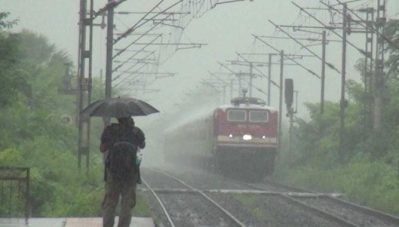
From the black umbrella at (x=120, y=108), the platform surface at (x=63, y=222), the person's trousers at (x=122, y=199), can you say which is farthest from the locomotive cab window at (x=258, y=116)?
the person's trousers at (x=122, y=199)

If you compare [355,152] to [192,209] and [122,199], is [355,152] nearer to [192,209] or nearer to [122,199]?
[192,209]

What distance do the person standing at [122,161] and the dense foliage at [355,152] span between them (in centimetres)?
1345

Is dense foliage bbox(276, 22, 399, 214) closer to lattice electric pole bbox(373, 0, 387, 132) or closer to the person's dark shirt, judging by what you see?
lattice electric pole bbox(373, 0, 387, 132)

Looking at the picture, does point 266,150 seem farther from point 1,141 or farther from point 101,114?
point 101,114

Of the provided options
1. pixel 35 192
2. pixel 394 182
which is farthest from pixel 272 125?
pixel 35 192

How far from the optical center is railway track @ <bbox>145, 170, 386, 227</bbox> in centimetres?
2208

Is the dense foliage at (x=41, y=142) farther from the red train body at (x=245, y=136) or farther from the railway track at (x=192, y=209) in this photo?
the red train body at (x=245, y=136)

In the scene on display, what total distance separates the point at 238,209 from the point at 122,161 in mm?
11505

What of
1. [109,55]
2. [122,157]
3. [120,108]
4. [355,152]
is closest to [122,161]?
[122,157]

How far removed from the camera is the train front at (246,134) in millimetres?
42156

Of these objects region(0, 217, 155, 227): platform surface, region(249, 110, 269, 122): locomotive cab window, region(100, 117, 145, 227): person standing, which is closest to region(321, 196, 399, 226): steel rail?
region(0, 217, 155, 227): platform surface

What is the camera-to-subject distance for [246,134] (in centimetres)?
4253

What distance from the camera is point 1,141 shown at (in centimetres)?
2869

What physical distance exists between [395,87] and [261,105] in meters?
6.74
